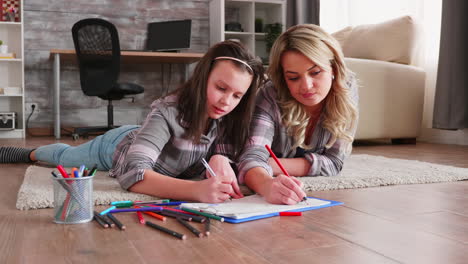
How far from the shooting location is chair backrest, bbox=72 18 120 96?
3643mm

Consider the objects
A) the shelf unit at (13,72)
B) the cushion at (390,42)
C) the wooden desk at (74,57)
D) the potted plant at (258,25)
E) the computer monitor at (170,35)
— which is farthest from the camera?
the potted plant at (258,25)

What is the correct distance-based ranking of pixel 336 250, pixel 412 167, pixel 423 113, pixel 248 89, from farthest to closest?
pixel 423 113 < pixel 412 167 < pixel 248 89 < pixel 336 250

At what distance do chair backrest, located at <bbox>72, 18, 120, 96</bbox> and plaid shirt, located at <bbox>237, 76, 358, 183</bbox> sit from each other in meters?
2.44

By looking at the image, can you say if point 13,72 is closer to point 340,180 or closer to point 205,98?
point 205,98

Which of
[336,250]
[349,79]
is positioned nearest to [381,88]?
[349,79]

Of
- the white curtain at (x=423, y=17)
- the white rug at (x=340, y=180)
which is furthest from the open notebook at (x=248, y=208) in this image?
A: the white curtain at (x=423, y=17)

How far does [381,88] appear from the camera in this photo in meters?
3.23

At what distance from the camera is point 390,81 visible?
10.7 feet

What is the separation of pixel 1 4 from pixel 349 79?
3.72 meters

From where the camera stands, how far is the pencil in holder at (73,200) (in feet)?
3.07

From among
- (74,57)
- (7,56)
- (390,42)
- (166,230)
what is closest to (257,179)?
(166,230)

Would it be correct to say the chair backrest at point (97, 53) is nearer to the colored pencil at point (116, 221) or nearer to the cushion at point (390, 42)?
the cushion at point (390, 42)

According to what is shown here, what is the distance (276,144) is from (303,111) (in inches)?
5.8

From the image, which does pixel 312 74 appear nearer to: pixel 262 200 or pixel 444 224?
pixel 262 200
